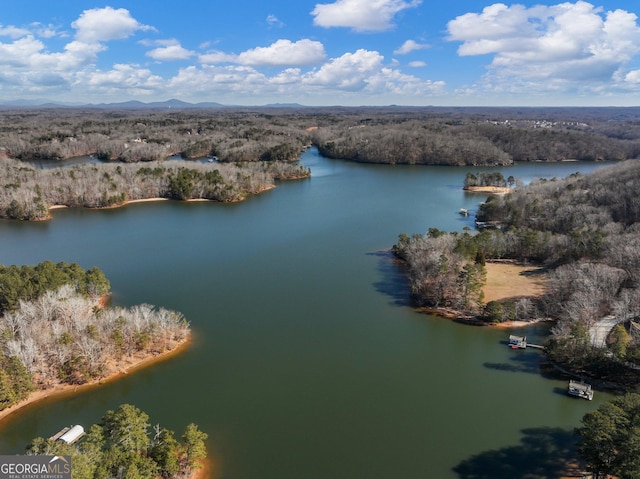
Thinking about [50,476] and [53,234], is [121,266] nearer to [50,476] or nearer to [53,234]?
[53,234]

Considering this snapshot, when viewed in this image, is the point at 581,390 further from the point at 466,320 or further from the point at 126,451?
the point at 126,451

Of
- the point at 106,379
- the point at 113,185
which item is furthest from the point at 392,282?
the point at 113,185

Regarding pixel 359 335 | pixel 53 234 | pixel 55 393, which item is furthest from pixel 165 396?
pixel 53 234

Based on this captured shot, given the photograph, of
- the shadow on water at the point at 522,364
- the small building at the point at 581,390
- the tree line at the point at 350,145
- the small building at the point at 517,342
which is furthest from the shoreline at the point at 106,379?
the tree line at the point at 350,145

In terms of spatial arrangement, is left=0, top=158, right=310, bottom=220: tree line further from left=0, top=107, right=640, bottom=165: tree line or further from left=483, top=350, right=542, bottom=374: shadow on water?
left=483, top=350, right=542, bottom=374: shadow on water

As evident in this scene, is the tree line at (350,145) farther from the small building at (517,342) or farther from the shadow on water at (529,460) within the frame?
the shadow on water at (529,460)

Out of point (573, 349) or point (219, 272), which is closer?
point (573, 349)

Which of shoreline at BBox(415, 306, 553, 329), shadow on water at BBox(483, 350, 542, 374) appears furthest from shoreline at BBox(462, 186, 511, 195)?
shadow on water at BBox(483, 350, 542, 374)
